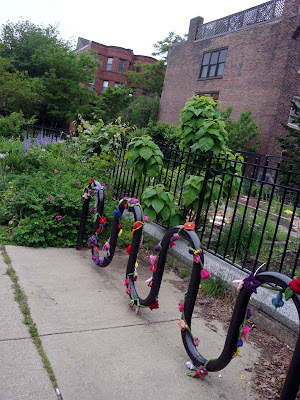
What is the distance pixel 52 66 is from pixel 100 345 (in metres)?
29.6

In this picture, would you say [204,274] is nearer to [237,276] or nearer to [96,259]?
[237,276]

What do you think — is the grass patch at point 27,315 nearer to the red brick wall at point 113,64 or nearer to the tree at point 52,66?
the tree at point 52,66

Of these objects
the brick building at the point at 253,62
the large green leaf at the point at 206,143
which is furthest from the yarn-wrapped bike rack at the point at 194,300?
the brick building at the point at 253,62

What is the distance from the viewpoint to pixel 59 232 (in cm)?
454

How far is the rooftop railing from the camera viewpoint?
64.2 ft

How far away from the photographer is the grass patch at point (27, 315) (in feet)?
7.16

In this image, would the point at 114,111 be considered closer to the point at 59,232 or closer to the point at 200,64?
the point at 200,64

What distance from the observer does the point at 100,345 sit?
2533 mm

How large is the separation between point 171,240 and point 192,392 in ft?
3.58

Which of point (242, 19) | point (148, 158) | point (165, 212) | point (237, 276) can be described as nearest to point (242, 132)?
point (242, 19)

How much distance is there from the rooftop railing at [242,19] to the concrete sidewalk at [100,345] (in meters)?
20.7

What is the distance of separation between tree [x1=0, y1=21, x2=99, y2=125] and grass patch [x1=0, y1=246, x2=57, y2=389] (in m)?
26.0

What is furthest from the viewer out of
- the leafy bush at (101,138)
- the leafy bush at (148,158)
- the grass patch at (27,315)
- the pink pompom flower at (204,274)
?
the leafy bush at (101,138)

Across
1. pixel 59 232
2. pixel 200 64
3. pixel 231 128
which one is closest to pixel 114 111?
pixel 200 64
